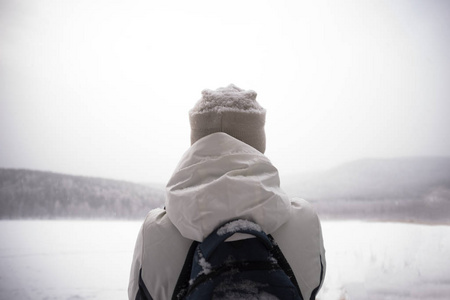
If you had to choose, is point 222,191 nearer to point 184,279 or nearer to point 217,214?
point 217,214

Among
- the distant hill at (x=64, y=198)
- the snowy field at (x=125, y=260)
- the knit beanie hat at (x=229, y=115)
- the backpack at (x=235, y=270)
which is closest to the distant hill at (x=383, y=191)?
the snowy field at (x=125, y=260)

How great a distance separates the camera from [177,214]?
0.50 m

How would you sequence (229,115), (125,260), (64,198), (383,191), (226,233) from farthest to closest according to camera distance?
(383,191)
(64,198)
(125,260)
(229,115)
(226,233)

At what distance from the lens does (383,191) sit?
2.56 m

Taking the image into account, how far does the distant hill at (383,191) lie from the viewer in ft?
8.16

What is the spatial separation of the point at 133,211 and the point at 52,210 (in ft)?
1.93

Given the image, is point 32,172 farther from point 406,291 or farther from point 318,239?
point 406,291

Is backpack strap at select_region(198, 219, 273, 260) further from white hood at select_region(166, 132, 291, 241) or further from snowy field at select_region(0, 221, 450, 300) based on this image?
snowy field at select_region(0, 221, 450, 300)

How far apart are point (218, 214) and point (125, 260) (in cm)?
191

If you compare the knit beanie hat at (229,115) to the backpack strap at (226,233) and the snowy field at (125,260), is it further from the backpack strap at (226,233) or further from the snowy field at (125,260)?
the snowy field at (125,260)

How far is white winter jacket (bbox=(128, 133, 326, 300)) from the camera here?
484 mm

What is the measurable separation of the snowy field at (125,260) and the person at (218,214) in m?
1.47

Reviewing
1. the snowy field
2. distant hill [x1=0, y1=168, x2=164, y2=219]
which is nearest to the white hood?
A: the snowy field

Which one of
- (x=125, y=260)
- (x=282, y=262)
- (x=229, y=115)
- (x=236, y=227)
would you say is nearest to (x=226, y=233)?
(x=236, y=227)
